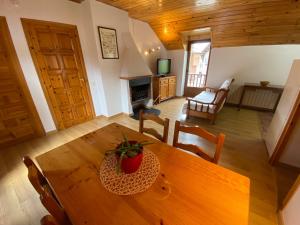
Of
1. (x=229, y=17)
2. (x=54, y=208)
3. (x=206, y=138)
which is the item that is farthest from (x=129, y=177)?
(x=229, y=17)

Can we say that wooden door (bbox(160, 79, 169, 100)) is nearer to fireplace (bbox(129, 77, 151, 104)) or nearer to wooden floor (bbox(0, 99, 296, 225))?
fireplace (bbox(129, 77, 151, 104))

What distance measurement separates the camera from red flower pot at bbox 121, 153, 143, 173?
2.72 feet

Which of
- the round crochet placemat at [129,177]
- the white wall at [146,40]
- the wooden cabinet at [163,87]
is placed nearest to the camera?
the round crochet placemat at [129,177]

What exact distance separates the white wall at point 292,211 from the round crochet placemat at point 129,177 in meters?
1.23

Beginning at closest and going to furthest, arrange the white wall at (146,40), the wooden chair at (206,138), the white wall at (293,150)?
the wooden chair at (206,138) → the white wall at (293,150) → the white wall at (146,40)

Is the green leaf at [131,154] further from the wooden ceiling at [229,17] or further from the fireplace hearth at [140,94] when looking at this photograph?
the wooden ceiling at [229,17]

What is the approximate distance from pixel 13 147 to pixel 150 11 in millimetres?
4129

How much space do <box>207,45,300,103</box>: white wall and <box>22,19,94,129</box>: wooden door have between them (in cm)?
407

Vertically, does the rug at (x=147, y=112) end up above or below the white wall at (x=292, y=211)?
below

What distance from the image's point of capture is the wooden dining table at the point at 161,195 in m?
0.64

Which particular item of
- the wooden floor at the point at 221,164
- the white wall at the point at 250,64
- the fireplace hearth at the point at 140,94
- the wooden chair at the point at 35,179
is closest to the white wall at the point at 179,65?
the white wall at the point at 250,64

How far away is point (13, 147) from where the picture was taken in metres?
2.50

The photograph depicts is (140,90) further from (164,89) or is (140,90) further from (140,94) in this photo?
(164,89)

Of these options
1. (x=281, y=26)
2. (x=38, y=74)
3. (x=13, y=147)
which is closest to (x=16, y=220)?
(x=13, y=147)
